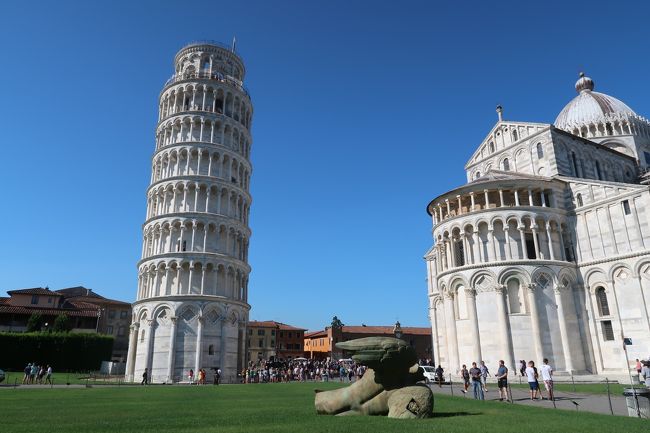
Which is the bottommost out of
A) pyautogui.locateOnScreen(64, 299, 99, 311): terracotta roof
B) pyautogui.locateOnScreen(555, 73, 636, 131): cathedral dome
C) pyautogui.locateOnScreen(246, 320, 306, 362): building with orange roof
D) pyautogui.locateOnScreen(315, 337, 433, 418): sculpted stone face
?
pyautogui.locateOnScreen(315, 337, 433, 418): sculpted stone face

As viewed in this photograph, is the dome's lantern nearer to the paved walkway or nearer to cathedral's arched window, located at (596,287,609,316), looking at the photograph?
cathedral's arched window, located at (596,287,609,316)

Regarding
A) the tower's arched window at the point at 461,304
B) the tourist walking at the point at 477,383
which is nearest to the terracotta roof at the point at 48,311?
the tower's arched window at the point at 461,304

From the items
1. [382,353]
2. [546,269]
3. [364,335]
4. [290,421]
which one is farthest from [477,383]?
[364,335]

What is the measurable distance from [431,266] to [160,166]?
31.3 metres

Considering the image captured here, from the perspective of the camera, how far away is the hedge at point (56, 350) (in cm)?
4903

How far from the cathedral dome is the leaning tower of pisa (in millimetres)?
38491

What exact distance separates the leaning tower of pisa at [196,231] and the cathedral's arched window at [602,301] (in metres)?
30.4

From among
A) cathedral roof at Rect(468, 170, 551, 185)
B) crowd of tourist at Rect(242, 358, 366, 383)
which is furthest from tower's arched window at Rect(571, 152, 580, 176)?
crowd of tourist at Rect(242, 358, 366, 383)

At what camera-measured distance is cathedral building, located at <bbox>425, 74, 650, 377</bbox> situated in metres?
31.4

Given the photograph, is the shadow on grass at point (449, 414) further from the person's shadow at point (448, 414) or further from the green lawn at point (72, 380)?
the green lawn at point (72, 380)

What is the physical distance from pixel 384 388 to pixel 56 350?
169 ft

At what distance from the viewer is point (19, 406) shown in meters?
16.2

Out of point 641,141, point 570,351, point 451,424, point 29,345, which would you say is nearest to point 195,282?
point 29,345

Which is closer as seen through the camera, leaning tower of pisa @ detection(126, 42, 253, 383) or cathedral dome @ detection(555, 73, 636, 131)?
leaning tower of pisa @ detection(126, 42, 253, 383)
